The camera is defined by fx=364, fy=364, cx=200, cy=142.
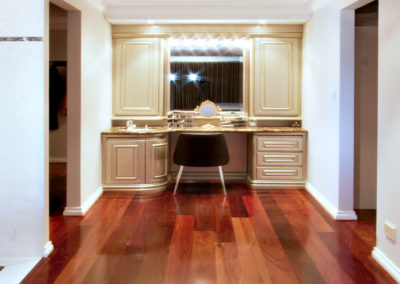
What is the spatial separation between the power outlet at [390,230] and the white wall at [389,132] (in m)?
0.03

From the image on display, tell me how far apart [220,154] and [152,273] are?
2224mm

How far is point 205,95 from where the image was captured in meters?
5.15

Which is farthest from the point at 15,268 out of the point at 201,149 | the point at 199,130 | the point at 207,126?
the point at 207,126

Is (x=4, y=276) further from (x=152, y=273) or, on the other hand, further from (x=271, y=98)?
(x=271, y=98)

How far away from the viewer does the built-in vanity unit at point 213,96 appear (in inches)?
182

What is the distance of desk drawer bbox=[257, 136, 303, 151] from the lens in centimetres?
464

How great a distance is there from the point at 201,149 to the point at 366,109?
1835mm

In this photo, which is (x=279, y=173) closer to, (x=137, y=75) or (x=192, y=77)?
(x=192, y=77)

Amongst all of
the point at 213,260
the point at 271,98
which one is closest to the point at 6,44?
the point at 213,260

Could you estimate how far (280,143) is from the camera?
15.2 feet

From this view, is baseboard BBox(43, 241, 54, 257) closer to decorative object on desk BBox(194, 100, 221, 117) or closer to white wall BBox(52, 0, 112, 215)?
white wall BBox(52, 0, 112, 215)

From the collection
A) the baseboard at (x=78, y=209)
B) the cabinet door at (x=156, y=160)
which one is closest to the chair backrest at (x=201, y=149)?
the cabinet door at (x=156, y=160)

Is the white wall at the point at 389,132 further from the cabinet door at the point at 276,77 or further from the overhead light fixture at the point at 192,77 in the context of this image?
the overhead light fixture at the point at 192,77

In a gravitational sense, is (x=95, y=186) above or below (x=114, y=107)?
below
